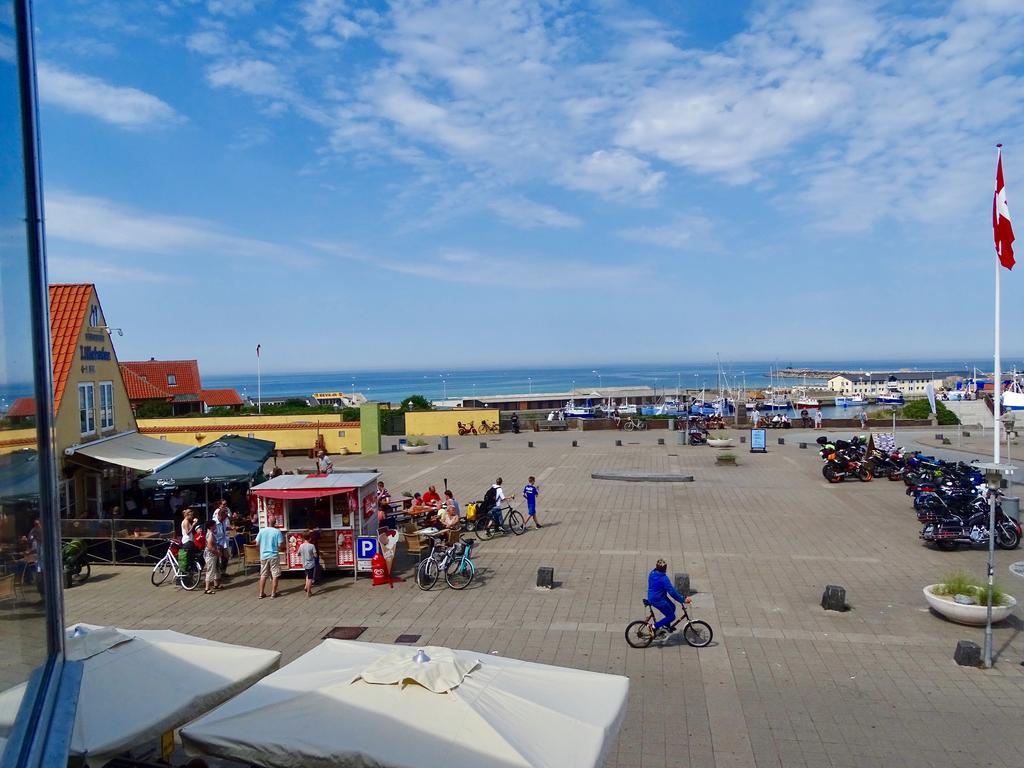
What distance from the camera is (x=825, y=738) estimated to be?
26.0 feet

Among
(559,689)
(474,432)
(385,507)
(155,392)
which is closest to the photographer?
(559,689)

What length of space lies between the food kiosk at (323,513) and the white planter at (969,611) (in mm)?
9178

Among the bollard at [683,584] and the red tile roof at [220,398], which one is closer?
the bollard at [683,584]

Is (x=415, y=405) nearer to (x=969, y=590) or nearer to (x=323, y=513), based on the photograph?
(x=323, y=513)

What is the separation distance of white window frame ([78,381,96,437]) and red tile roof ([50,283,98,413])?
0.74 meters

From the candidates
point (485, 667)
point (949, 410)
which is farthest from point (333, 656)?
point (949, 410)

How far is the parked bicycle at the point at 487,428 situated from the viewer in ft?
144

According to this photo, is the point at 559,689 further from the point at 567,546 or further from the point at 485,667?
the point at 567,546

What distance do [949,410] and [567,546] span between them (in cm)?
4448

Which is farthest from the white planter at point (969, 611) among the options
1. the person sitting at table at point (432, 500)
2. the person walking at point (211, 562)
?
the person walking at point (211, 562)

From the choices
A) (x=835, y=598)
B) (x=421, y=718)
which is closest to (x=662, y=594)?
(x=835, y=598)

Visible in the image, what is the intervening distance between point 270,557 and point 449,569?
305cm

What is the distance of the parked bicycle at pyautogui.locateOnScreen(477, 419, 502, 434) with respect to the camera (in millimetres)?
43969

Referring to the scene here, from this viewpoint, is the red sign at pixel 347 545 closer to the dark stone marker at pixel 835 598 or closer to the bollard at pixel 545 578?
the bollard at pixel 545 578
